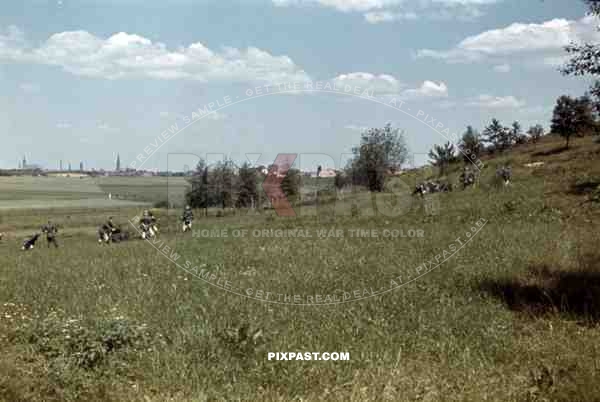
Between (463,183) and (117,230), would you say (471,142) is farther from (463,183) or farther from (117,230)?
(117,230)

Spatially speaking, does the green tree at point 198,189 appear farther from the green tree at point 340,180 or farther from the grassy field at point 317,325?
the grassy field at point 317,325

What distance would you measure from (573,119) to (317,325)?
5626cm

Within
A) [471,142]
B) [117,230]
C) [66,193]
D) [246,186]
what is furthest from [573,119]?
[66,193]

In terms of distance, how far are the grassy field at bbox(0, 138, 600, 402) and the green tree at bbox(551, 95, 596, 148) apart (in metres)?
46.2

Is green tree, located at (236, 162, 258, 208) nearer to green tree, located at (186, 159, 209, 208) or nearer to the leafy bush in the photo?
green tree, located at (186, 159, 209, 208)

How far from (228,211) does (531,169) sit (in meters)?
27.0

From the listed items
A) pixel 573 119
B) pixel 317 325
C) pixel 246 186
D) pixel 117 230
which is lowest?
pixel 117 230

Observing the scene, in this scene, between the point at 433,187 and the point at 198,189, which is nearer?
the point at 433,187

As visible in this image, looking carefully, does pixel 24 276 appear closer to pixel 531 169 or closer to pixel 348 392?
pixel 348 392

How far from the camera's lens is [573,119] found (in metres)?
56.2

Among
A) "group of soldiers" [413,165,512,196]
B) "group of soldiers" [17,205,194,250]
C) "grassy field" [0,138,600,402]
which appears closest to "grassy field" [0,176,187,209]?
"group of soldiers" [17,205,194,250]

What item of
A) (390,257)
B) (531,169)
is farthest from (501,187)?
(390,257)

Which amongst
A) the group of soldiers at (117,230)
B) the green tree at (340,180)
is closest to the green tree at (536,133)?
the green tree at (340,180)

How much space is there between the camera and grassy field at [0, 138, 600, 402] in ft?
19.5
